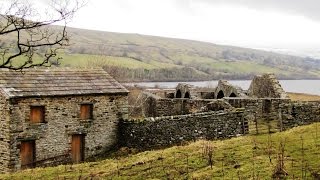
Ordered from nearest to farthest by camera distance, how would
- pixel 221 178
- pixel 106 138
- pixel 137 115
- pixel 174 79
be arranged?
1. pixel 221 178
2. pixel 106 138
3. pixel 137 115
4. pixel 174 79

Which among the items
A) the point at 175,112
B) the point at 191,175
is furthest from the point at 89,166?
the point at 175,112

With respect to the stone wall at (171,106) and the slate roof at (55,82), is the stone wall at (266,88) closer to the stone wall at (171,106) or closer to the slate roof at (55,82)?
the stone wall at (171,106)

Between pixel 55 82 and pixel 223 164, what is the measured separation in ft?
63.4

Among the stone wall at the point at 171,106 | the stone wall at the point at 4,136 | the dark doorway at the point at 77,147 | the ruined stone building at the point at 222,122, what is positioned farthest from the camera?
the stone wall at the point at 171,106

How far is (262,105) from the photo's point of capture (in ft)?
99.5

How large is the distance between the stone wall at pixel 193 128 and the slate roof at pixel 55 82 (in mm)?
5351

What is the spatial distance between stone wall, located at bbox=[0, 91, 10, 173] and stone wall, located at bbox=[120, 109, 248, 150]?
8.63m

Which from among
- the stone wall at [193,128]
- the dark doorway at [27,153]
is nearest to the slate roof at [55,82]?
the dark doorway at [27,153]

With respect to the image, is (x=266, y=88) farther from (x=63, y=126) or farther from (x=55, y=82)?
(x=55, y=82)

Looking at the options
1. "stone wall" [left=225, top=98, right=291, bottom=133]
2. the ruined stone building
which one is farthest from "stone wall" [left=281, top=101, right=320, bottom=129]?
"stone wall" [left=225, top=98, right=291, bottom=133]

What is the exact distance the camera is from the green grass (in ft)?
48.2

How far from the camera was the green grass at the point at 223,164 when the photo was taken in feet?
48.2

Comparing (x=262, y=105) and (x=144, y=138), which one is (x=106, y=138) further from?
(x=262, y=105)

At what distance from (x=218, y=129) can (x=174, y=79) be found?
5643 inches
